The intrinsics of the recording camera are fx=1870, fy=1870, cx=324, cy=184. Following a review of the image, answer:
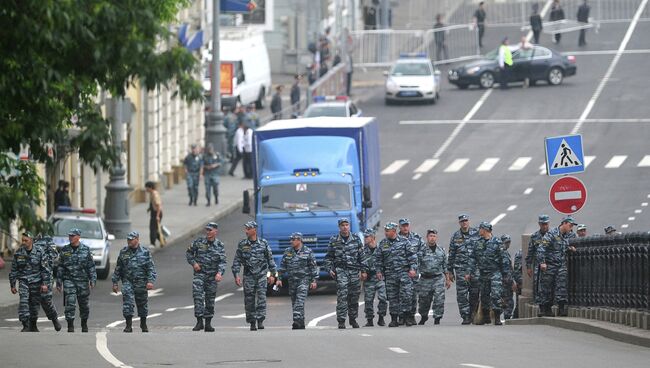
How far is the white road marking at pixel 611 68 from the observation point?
61.1 metres

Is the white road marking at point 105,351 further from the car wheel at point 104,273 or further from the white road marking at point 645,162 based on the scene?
the white road marking at point 645,162

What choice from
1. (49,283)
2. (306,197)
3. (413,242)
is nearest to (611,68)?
(306,197)

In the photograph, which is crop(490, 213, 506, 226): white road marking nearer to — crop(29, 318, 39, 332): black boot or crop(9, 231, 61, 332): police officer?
crop(9, 231, 61, 332): police officer

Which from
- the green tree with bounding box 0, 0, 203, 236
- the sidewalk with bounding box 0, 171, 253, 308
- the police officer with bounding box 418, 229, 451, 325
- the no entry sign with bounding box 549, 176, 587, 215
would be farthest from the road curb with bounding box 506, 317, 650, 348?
the sidewalk with bounding box 0, 171, 253, 308

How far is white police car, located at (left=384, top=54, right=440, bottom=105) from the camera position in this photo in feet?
215

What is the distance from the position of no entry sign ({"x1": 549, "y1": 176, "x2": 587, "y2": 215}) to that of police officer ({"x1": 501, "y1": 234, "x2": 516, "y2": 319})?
112cm

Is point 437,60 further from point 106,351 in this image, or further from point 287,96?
point 106,351

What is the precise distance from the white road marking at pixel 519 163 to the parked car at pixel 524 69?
13096 mm

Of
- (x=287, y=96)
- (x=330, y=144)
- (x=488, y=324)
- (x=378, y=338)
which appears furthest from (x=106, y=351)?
(x=287, y=96)

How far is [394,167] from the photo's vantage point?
181ft

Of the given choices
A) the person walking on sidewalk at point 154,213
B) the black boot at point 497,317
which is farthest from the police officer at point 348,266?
the person walking on sidewalk at point 154,213

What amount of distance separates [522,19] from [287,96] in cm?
1435

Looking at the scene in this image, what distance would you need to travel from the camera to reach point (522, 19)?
8400 cm

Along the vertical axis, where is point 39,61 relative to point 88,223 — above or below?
above
